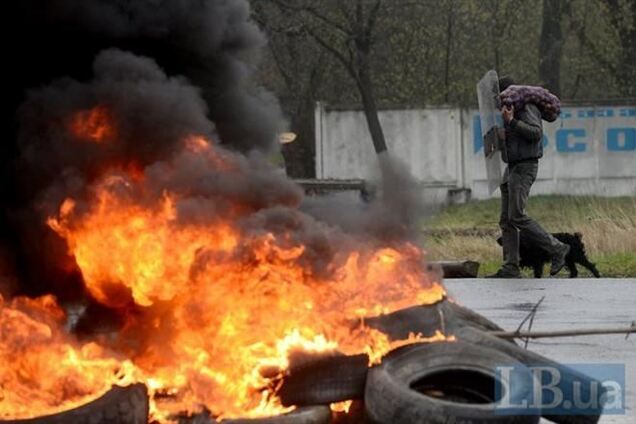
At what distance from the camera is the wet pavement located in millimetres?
9820

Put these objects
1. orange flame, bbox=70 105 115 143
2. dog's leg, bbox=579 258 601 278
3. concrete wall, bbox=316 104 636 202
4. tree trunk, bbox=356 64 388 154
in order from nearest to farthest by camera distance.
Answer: orange flame, bbox=70 105 115 143, dog's leg, bbox=579 258 601 278, tree trunk, bbox=356 64 388 154, concrete wall, bbox=316 104 636 202

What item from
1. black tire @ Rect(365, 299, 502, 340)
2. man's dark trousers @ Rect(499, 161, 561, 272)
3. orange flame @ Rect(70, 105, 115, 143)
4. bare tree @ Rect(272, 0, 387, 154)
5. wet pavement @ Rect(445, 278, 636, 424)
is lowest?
wet pavement @ Rect(445, 278, 636, 424)

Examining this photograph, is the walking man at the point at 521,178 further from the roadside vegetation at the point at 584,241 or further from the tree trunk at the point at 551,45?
the tree trunk at the point at 551,45

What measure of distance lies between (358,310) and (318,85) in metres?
33.9

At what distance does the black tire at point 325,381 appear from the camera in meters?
6.68

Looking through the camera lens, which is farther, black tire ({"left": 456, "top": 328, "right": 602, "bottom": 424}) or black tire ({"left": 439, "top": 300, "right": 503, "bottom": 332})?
black tire ({"left": 439, "top": 300, "right": 503, "bottom": 332})

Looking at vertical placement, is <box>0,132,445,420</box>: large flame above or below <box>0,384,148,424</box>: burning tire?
above

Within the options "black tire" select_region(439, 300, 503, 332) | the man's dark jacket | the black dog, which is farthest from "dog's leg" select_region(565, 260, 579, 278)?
"black tire" select_region(439, 300, 503, 332)

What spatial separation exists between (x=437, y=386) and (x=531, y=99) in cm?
877

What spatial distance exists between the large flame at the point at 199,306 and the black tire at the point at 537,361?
29 cm

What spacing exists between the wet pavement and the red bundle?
1.87m

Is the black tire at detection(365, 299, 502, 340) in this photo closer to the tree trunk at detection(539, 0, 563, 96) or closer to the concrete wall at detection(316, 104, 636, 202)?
the concrete wall at detection(316, 104, 636, 202)

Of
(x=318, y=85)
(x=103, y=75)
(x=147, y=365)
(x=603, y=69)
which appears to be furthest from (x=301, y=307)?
(x=603, y=69)

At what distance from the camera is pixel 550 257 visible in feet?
50.5
